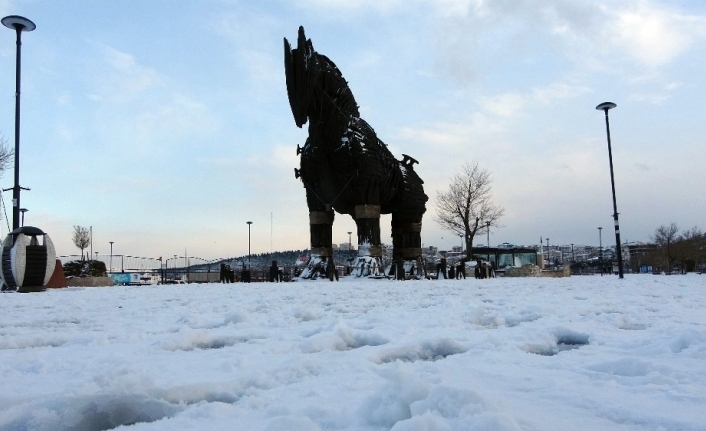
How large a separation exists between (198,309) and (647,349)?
5299mm

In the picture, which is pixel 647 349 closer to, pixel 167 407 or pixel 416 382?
pixel 416 382

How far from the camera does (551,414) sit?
2.02 m

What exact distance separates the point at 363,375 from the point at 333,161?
51.3 ft

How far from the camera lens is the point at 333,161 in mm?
18109

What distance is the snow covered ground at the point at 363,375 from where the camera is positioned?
6.49 ft

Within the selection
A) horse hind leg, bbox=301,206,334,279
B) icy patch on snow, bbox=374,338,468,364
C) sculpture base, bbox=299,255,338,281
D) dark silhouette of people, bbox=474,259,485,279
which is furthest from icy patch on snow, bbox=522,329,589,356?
dark silhouette of people, bbox=474,259,485,279

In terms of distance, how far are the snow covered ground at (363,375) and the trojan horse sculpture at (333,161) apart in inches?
487

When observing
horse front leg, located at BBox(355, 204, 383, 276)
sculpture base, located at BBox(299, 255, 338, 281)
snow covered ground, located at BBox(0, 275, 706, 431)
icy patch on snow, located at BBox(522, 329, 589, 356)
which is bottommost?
icy patch on snow, located at BBox(522, 329, 589, 356)

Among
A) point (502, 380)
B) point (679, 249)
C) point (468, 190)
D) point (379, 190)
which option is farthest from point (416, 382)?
point (679, 249)

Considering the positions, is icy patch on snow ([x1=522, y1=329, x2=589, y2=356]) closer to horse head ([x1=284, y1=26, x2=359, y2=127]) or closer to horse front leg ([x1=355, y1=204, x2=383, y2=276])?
horse head ([x1=284, y1=26, x2=359, y2=127])

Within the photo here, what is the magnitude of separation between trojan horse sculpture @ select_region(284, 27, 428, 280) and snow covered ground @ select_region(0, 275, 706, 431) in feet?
40.6

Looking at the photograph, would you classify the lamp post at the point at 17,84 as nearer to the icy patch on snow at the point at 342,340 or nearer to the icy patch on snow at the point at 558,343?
the icy patch on snow at the point at 342,340

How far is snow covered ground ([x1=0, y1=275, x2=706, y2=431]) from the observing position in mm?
1979

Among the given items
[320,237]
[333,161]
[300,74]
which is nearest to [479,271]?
[320,237]
